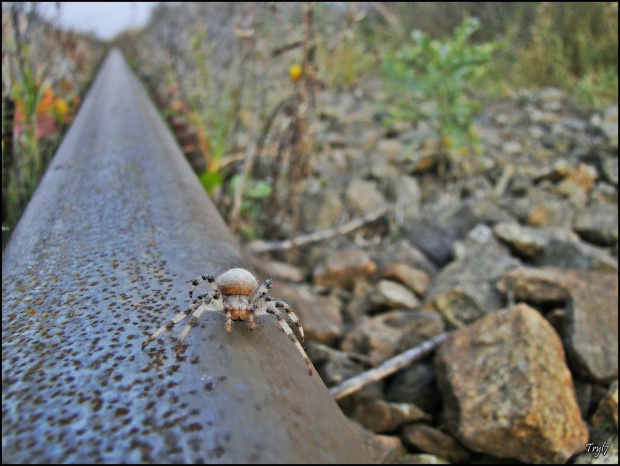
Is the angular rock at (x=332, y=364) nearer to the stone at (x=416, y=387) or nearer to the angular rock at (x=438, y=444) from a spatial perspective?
the stone at (x=416, y=387)

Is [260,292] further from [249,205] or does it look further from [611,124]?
[611,124]

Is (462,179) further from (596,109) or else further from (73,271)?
(73,271)

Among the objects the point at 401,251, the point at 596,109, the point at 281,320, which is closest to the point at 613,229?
the point at 401,251

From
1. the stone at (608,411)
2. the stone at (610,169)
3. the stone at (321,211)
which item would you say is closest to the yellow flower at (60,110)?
the stone at (321,211)

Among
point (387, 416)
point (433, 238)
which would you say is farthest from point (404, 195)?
point (387, 416)

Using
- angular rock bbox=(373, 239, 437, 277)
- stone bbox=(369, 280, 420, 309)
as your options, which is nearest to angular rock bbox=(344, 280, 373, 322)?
stone bbox=(369, 280, 420, 309)

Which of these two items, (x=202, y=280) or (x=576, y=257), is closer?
(x=202, y=280)
